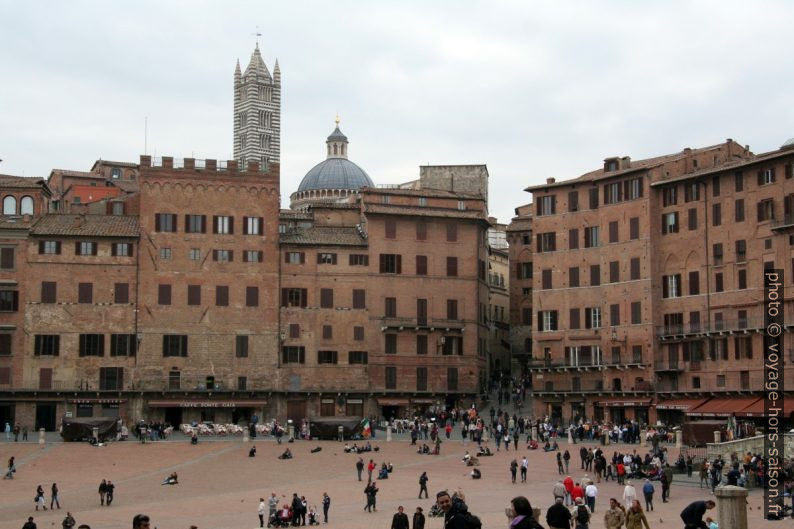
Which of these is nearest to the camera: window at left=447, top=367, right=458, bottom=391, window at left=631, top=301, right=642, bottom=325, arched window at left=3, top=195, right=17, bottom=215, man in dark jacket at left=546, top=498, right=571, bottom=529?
man in dark jacket at left=546, top=498, right=571, bottom=529

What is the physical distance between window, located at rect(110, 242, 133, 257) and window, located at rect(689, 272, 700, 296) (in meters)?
33.0

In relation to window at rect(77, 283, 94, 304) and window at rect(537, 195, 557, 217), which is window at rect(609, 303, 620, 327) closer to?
window at rect(537, 195, 557, 217)

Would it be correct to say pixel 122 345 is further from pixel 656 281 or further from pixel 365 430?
pixel 656 281

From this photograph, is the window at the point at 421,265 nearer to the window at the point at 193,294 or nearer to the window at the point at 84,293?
the window at the point at 193,294

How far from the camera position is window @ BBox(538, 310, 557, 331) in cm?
7838

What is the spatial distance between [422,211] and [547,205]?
26.1 ft

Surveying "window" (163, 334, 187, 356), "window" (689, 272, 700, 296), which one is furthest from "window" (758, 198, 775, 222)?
"window" (163, 334, 187, 356)

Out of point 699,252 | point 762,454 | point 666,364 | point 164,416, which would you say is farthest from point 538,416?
point 762,454

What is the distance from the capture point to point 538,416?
3027 inches

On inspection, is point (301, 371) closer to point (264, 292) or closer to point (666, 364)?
point (264, 292)

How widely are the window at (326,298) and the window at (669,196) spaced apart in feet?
69.0

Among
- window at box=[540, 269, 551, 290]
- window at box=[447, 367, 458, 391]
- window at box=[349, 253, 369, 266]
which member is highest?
window at box=[349, 253, 369, 266]

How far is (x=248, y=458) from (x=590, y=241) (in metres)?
27.7

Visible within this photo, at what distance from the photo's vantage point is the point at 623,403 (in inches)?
2884
